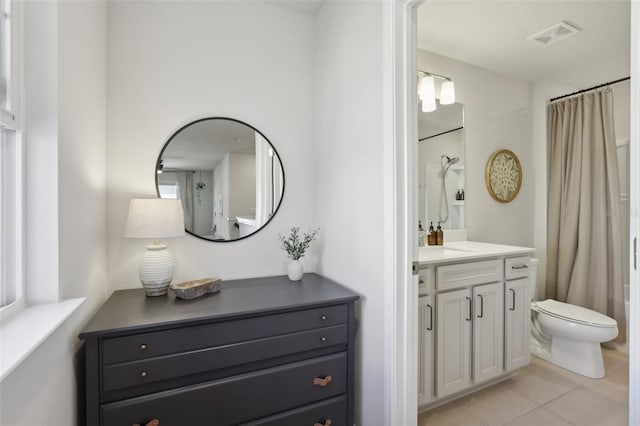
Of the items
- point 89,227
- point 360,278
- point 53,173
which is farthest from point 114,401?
point 360,278

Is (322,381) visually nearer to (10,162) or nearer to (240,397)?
(240,397)

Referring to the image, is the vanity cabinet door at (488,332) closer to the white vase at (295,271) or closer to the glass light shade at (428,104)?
the white vase at (295,271)

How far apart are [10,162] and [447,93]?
2.68 m

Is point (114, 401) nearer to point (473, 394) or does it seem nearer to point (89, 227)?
point (89, 227)

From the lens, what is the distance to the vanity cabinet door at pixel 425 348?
5.78 ft

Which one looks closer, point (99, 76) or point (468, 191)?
point (99, 76)

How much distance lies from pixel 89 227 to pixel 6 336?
26.3 inches

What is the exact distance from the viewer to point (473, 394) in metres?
2.09

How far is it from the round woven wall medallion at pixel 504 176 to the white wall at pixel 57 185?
3.02 m

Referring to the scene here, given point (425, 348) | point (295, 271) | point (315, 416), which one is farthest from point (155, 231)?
point (425, 348)

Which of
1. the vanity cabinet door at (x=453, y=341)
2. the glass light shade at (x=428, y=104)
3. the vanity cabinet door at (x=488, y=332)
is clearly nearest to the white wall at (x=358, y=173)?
the vanity cabinet door at (x=453, y=341)

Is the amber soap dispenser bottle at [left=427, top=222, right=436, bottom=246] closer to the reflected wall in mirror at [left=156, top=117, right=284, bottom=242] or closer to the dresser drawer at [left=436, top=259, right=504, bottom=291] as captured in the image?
the dresser drawer at [left=436, top=259, right=504, bottom=291]

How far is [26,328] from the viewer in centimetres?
83

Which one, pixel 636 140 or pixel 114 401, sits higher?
pixel 636 140
